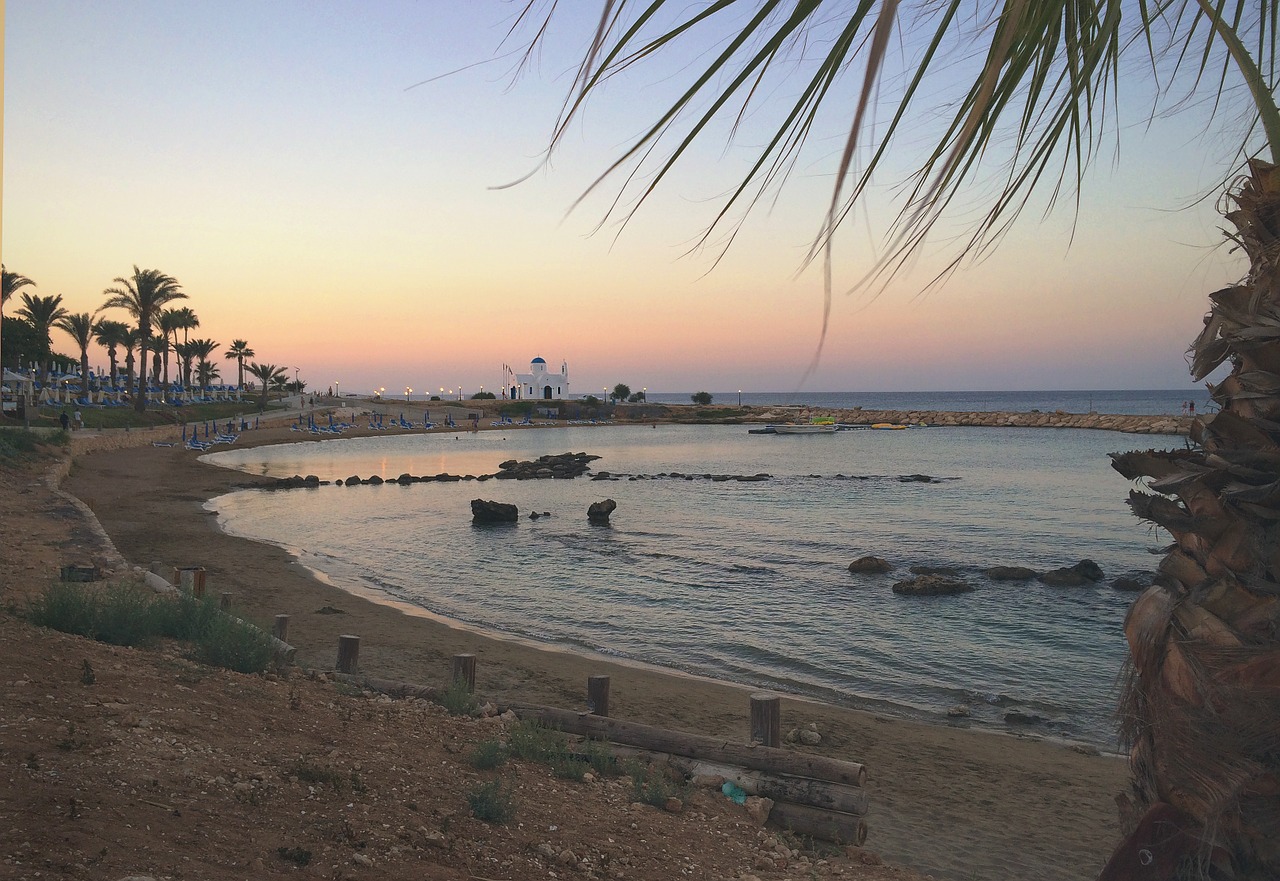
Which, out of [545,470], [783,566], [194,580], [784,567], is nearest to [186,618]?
[194,580]

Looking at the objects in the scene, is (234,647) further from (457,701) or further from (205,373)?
(205,373)

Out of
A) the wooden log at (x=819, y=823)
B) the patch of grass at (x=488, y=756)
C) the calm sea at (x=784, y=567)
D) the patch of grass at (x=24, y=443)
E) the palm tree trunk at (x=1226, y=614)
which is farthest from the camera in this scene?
the patch of grass at (x=24, y=443)

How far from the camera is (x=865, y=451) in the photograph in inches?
2906

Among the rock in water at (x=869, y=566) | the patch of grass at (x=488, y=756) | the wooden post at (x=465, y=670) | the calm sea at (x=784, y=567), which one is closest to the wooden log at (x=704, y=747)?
the wooden post at (x=465, y=670)

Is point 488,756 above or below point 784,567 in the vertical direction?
above

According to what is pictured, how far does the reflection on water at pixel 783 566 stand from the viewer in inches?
569

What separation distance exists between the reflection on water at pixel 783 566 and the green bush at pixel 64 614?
30.9 feet

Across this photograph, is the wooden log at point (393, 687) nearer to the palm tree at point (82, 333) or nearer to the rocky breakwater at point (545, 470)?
the rocky breakwater at point (545, 470)

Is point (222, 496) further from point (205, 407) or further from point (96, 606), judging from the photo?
point (205, 407)

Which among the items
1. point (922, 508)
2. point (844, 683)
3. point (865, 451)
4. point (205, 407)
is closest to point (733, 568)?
point (844, 683)

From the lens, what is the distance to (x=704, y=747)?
7164 mm

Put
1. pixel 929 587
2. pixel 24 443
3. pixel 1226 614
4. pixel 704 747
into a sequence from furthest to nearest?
1. pixel 24 443
2. pixel 929 587
3. pixel 704 747
4. pixel 1226 614

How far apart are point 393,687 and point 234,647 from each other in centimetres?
159

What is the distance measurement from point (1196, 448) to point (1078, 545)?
28.8 m
